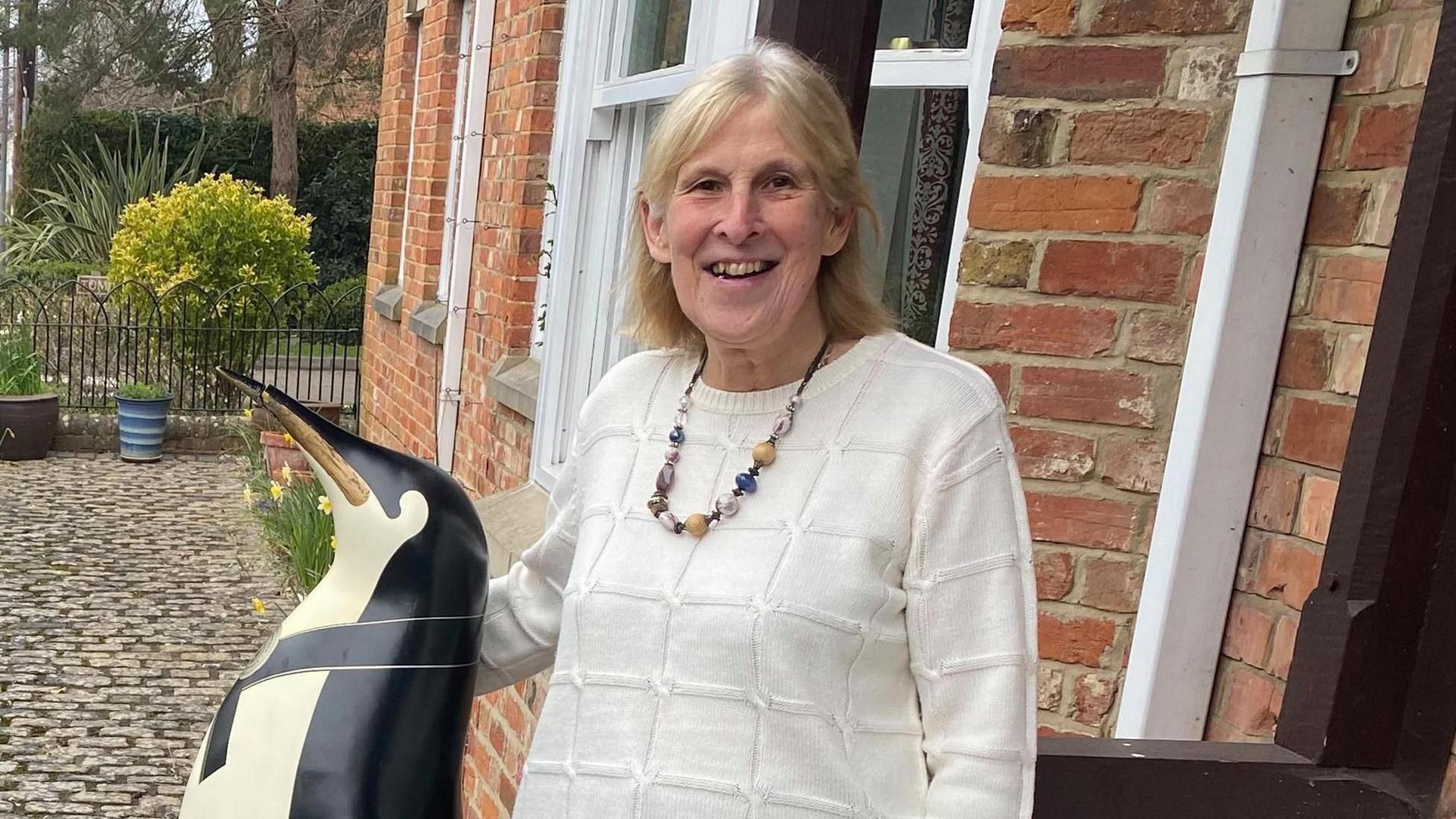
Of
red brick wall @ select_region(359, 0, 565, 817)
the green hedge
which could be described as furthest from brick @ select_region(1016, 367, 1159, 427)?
the green hedge

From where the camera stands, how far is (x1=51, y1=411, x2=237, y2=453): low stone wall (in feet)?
33.7

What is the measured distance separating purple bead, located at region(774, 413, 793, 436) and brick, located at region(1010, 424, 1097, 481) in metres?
0.76

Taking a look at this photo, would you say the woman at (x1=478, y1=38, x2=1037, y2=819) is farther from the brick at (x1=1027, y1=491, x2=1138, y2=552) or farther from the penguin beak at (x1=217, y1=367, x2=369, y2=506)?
the brick at (x1=1027, y1=491, x2=1138, y2=552)

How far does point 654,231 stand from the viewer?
1.62 meters

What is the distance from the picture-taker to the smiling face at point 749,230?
1.46 m

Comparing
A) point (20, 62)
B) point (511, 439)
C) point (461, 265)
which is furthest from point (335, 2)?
point (511, 439)

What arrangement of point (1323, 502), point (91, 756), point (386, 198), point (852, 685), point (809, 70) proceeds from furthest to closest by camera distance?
point (386, 198) < point (91, 756) < point (1323, 502) < point (809, 70) < point (852, 685)

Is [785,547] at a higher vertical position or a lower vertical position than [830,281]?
lower

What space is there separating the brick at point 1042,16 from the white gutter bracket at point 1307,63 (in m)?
0.34

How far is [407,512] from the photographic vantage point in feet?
5.02

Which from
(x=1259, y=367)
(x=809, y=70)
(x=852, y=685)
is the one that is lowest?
(x=852, y=685)

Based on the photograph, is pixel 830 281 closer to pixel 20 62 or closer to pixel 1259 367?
pixel 1259 367

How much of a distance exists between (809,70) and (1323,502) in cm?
95

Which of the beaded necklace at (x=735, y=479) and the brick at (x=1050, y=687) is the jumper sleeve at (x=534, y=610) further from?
the brick at (x=1050, y=687)
